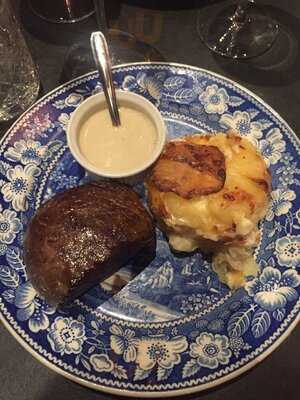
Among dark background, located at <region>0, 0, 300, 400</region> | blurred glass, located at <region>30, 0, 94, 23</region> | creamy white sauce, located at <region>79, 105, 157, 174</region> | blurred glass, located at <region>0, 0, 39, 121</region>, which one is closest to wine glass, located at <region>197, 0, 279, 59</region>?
dark background, located at <region>0, 0, 300, 400</region>

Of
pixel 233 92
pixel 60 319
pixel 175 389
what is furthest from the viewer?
pixel 233 92

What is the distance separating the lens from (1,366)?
1397mm

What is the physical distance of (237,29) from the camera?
82.7 inches

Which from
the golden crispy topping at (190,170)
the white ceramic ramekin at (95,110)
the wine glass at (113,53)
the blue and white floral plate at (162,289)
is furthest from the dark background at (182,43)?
the golden crispy topping at (190,170)

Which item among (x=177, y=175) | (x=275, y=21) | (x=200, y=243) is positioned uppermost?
(x=275, y=21)

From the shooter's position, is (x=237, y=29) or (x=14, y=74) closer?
(x=14, y=74)

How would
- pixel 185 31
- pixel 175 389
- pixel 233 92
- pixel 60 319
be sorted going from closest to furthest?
pixel 175 389 < pixel 60 319 < pixel 233 92 < pixel 185 31

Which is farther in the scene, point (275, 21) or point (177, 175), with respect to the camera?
point (275, 21)

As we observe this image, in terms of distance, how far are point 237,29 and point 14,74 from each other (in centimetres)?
103

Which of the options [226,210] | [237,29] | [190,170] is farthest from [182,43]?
[226,210]

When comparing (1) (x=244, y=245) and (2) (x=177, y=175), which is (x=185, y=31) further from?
(1) (x=244, y=245)

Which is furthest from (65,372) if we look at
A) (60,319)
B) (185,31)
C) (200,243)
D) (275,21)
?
(275,21)

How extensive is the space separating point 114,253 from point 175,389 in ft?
1.36

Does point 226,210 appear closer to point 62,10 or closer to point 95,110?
point 95,110
